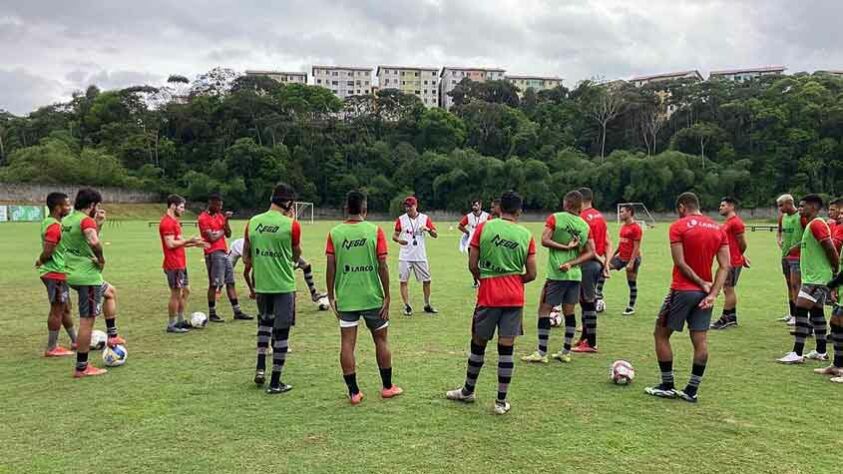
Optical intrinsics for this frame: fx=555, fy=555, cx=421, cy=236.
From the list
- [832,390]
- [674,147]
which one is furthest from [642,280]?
[674,147]

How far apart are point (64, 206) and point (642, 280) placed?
13.9 metres

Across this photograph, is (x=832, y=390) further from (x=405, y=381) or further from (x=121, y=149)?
(x=121, y=149)

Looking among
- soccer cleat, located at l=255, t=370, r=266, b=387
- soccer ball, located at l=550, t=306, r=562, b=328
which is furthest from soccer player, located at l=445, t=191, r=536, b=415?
soccer ball, located at l=550, t=306, r=562, b=328

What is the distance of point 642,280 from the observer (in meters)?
15.8

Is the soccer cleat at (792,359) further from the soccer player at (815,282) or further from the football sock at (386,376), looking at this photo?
the football sock at (386,376)

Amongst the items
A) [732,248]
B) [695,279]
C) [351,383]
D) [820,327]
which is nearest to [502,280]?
[351,383]

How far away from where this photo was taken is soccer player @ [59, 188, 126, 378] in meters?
6.89

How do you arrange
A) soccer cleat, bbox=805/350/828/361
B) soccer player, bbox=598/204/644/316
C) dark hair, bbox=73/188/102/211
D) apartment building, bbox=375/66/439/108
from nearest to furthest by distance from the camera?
dark hair, bbox=73/188/102/211 < soccer cleat, bbox=805/350/828/361 < soccer player, bbox=598/204/644/316 < apartment building, bbox=375/66/439/108

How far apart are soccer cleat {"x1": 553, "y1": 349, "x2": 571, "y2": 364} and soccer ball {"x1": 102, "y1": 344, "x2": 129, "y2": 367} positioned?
19.4 feet

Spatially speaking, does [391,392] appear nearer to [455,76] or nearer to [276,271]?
[276,271]

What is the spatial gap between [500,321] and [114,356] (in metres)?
5.25

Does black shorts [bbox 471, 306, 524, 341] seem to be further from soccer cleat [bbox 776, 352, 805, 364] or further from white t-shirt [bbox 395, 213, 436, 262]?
white t-shirt [bbox 395, 213, 436, 262]

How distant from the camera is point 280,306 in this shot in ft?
21.0

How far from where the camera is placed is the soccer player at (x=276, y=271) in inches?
249
